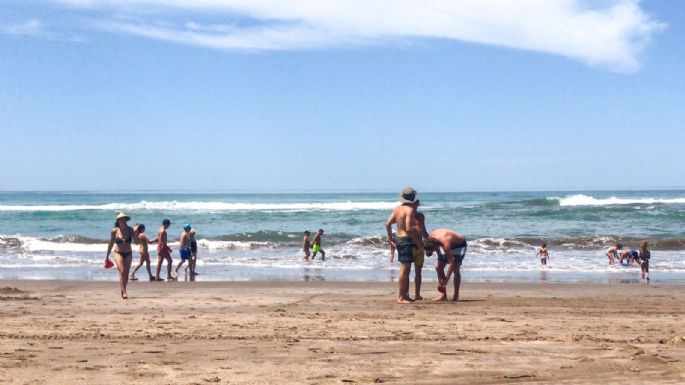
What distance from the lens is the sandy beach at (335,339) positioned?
5.94m

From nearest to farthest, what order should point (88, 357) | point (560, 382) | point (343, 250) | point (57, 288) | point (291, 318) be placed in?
point (560, 382), point (88, 357), point (291, 318), point (57, 288), point (343, 250)

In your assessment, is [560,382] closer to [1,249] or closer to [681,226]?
[1,249]

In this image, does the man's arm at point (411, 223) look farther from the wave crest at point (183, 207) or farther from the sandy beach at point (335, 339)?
the wave crest at point (183, 207)

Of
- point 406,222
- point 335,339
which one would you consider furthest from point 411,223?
point 335,339

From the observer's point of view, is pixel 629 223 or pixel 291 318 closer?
pixel 291 318

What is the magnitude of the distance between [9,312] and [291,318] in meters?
3.54

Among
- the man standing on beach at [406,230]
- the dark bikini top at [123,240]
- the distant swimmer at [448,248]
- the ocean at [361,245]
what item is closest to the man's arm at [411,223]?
the man standing on beach at [406,230]

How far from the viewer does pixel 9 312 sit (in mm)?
9641

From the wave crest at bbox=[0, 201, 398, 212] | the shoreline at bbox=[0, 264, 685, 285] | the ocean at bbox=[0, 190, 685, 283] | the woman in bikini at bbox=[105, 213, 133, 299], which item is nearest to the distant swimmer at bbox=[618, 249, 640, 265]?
the ocean at bbox=[0, 190, 685, 283]

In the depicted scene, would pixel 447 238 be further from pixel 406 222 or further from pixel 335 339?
pixel 335 339

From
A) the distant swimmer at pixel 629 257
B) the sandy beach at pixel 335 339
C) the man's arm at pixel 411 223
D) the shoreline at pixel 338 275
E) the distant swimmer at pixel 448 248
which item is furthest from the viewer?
the distant swimmer at pixel 629 257

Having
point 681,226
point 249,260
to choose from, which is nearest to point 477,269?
point 249,260

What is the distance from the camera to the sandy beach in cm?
594

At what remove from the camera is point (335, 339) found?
7512 mm
